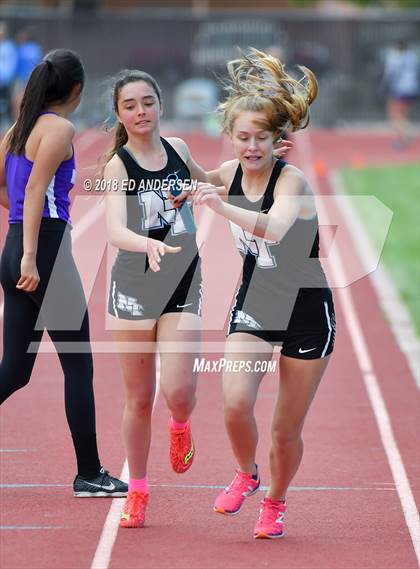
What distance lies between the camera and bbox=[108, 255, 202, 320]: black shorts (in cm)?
543

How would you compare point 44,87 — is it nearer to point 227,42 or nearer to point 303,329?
point 303,329

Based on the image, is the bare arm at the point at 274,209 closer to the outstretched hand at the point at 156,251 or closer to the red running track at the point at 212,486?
the outstretched hand at the point at 156,251

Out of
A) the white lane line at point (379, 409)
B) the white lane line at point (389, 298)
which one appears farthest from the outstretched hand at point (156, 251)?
the white lane line at point (389, 298)

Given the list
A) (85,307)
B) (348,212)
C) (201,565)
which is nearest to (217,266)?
(348,212)

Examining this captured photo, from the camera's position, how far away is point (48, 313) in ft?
19.1

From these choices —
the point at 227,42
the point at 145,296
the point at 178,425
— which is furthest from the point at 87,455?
the point at 227,42

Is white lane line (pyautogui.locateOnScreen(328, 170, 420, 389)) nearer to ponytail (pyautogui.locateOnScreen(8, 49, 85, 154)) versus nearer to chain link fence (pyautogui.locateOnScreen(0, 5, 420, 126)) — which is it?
ponytail (pyautogui.locateOnScreen(8, 49, 85, 154))

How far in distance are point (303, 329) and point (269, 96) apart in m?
1.01

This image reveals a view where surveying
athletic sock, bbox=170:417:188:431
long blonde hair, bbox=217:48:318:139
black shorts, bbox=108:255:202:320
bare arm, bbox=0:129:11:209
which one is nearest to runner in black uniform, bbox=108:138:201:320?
black shorts, bbox=108:255:202:320

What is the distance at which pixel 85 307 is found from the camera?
5.90m

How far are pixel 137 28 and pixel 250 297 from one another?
105 ft

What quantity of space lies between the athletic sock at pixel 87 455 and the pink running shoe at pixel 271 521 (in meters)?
0.99

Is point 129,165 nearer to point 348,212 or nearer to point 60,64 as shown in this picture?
point 60,64

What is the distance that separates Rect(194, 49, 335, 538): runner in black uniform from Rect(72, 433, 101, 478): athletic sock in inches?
39.1
